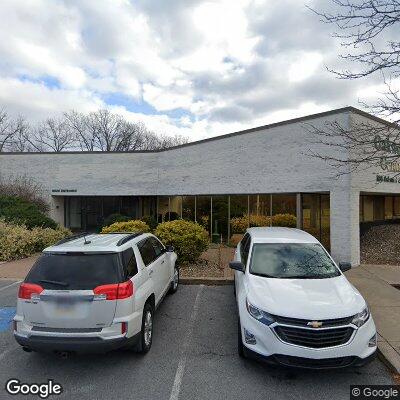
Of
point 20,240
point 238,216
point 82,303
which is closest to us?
point 82,303

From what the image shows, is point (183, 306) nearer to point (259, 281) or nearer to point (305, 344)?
point (259, 281)

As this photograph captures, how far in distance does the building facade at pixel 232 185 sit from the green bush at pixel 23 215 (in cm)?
346

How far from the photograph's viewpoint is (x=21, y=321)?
4344 millimetres

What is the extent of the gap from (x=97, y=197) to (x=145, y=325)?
17.7 m

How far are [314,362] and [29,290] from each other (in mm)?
3589

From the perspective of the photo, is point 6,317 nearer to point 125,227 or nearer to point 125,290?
point 125,290

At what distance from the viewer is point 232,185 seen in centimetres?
1477

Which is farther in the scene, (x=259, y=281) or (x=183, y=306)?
(x=183, y=306)

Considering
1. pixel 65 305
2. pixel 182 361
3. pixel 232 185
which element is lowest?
pixel 182 361

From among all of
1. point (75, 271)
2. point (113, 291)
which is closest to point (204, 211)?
point (75, 271)

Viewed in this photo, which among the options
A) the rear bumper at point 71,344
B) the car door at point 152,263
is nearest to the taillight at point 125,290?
the rear bumper at point 71,344

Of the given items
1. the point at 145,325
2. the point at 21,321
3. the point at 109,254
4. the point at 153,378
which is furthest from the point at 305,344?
the point at 21,321

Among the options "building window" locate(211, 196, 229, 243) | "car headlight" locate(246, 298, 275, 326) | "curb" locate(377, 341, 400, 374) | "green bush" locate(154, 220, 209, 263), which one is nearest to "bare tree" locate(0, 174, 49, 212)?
"building window" locate(211, 196, 229, 243)

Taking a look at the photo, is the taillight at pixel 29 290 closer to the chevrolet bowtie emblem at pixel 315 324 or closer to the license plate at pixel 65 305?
the license plate at pixel 65 305
